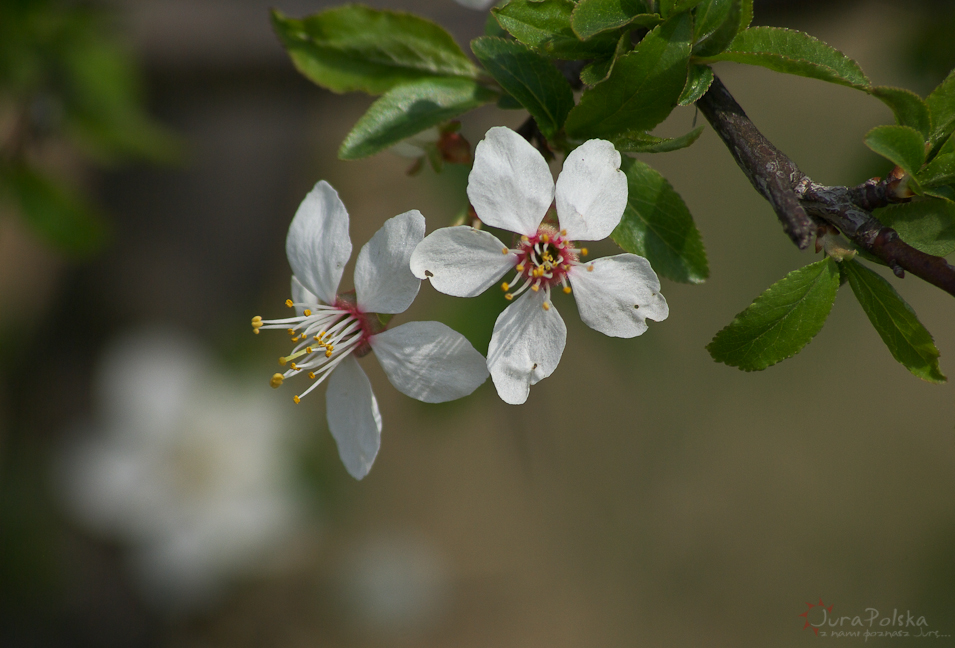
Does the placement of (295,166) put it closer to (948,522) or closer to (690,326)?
(690,326)

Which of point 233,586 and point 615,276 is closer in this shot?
point 615,276

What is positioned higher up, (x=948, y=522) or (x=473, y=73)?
(x=473, y=73)

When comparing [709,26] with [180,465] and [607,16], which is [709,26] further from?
[180,465]

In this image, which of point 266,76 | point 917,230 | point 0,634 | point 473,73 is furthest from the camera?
point 0,634

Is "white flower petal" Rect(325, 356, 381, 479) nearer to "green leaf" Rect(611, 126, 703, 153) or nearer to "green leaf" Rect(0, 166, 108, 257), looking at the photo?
"green leaf" Rect(611, 126, 703, 153)

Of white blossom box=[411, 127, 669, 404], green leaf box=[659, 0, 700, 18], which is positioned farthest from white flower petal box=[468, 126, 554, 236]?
green leaf box=[659, 0, 700, 18]

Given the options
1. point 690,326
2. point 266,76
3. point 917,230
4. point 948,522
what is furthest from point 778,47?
point 948,522

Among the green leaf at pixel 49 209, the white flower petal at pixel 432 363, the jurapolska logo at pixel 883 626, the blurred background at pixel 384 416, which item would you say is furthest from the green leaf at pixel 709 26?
the jurapolska logo at pixel 883 626

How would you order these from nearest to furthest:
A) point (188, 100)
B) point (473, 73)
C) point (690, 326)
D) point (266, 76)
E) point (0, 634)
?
point (473, 73), point (266, 76), point (188, 100), point (0, 634), point (690, 326)

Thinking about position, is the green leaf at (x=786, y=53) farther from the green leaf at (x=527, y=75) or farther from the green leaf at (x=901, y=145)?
the green leaf at (x=527, y=75)
